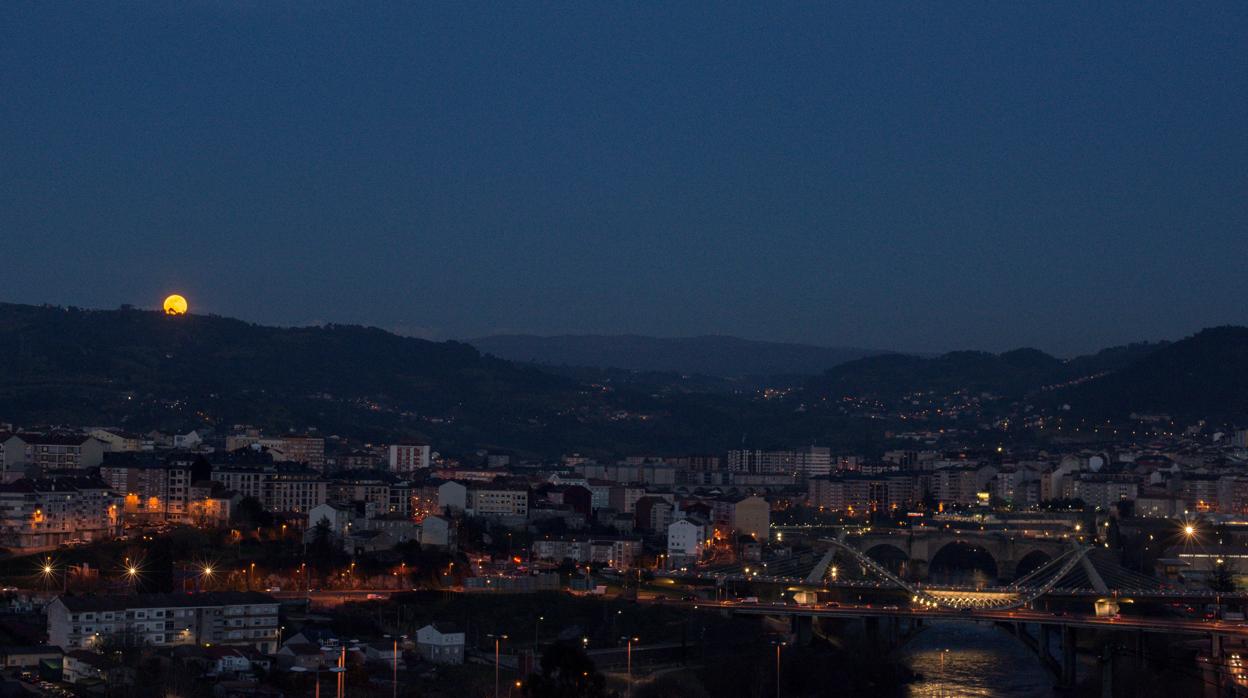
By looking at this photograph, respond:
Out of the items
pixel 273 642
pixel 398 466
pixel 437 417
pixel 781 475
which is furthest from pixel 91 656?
pixel 437 417

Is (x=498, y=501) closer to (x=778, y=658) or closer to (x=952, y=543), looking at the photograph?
(x=952, y=543)

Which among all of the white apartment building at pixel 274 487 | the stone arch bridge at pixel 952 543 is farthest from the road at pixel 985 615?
the stone arch bridge at pixel 952 543

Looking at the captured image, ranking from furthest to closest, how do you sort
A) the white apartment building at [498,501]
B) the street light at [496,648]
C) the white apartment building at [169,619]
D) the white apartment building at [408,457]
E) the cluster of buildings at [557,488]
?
the white apartment building at [408,457], the white apartment building at [498,501], the cluster of buildings at [557,488], the white apartment building at [169,619], the street light at [496,648]

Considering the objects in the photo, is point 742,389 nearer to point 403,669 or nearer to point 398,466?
point 398,466

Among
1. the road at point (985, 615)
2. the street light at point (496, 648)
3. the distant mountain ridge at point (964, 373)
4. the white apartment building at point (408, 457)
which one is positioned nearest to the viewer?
the street light at point (496, 648)

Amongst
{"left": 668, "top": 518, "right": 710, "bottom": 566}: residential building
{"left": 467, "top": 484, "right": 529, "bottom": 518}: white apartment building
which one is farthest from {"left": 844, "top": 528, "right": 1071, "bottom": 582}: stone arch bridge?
{"left": 467, "top": 484, "right": 529, "bottom": 518}: white apartment building

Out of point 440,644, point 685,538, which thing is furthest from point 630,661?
point 685,538

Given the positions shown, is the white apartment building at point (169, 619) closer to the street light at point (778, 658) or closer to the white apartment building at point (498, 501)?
the street light at point (778, 658)

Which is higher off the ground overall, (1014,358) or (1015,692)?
(1014,358)
